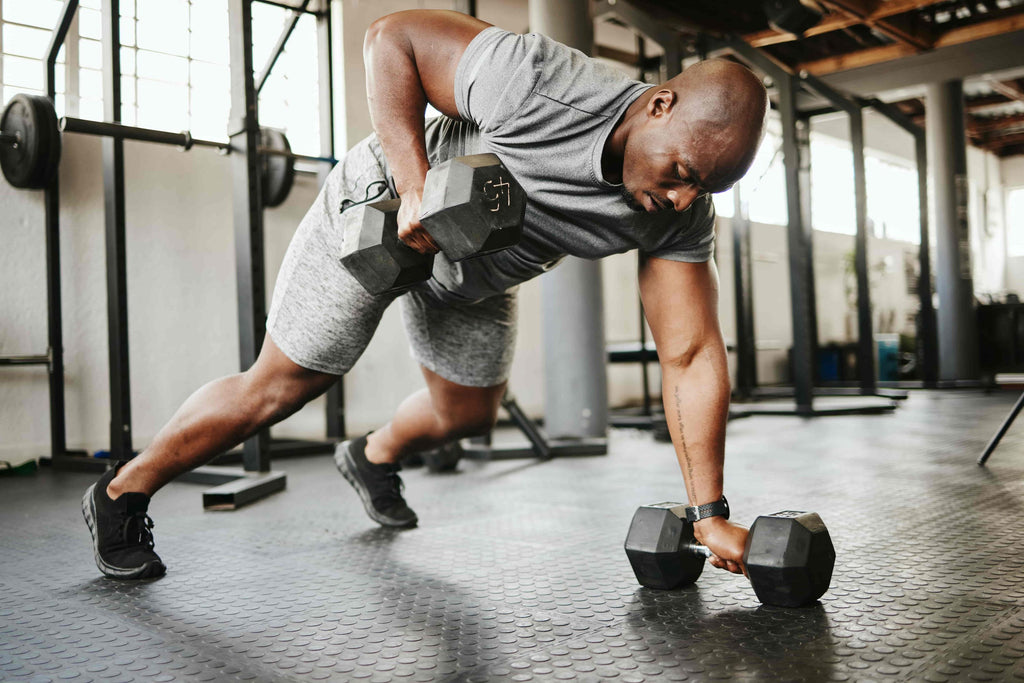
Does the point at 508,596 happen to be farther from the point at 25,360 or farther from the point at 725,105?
the point at 25,360

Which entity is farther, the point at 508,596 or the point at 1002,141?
the point at 1002,141

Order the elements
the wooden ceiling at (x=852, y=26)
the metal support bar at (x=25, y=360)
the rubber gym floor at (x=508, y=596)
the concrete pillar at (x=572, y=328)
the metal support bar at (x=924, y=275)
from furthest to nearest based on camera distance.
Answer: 1. the metal support bar at (x=924, y=275)
2. the wooden ceiling at (x=852, y=26)
3. the concrete pillar at (x=572, y=328)
4. the metal support bar at (x=25, y=360)
5. the rubber gym floor at (x=508, y=596)

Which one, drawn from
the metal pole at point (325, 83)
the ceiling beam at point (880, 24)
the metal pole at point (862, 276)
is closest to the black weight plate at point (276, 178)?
the metal pole at point (325, 83)

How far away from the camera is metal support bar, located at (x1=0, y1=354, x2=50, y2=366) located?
306cm

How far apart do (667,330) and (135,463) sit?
991mm

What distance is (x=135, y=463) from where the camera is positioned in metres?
1.45

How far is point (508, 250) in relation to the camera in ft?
4.19

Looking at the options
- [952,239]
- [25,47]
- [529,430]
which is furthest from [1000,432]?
[952,239]

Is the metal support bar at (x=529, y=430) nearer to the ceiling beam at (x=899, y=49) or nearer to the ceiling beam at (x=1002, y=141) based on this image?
the ceiling beam at (x=899, y=49)

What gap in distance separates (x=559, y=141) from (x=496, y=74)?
5.1 inches

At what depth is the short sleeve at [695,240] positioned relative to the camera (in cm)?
125

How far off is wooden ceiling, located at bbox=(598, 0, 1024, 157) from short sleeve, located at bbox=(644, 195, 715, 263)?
340 centimetres

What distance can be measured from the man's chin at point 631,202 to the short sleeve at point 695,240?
0.13 m

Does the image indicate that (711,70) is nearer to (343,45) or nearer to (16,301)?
(16,301)
